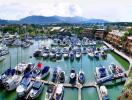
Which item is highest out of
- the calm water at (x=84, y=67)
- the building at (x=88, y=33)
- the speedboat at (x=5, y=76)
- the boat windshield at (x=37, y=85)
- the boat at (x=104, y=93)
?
the building at (x=88, y=33)

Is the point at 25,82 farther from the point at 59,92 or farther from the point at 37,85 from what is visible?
the point at 59,92

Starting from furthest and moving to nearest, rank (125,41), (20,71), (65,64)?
1. (125,41)
2. (65,64)
3. (20,71)

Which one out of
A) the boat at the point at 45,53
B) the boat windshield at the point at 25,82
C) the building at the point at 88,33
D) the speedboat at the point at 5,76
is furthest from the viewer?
the building at the point at 88,33

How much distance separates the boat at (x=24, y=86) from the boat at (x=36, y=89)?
0.71 m

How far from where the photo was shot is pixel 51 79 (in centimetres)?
4638

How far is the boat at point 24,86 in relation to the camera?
37144 mm

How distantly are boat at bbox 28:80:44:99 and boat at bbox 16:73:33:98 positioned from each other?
28.1 inches

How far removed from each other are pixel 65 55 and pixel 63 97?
32116mm

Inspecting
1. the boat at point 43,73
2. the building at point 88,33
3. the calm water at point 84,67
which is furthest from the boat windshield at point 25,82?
the building at point 88,33

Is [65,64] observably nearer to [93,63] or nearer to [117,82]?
[93,63]

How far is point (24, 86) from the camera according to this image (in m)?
38.8

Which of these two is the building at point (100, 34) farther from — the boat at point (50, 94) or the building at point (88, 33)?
the boat at point (50, 94)

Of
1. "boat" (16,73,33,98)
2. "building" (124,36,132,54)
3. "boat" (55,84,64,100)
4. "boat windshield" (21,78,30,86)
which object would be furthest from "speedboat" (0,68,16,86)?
"building" (124,36,132,54)

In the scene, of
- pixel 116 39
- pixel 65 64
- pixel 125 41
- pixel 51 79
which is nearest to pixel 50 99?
pixel 51 79
